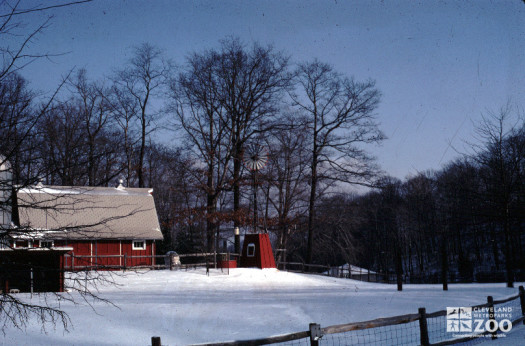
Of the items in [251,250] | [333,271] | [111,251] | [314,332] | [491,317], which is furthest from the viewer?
[333,271]

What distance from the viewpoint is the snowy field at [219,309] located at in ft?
38.9

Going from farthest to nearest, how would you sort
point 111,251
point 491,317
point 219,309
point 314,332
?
point 111,251, point 219,309, point 491,317, point 314,332

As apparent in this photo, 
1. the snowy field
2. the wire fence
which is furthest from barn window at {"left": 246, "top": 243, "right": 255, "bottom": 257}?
the wire fence

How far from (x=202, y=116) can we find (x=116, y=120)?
362 inches

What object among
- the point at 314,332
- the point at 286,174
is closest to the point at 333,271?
the point at 286,174

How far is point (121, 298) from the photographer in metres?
17.4

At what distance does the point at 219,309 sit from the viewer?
1541 cm

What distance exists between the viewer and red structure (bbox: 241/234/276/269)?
29125mm

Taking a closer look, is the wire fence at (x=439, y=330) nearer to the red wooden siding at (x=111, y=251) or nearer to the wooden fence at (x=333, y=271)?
the wooden fence at (x=333, y=271)

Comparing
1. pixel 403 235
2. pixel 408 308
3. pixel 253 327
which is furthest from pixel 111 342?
pixel 403 235

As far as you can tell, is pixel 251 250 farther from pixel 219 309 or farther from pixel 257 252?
pixel 219 309

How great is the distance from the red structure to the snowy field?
191 inches

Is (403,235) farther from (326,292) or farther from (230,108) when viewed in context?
(326,292)

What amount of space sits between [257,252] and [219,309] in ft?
45.5
